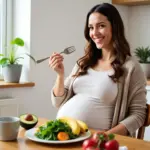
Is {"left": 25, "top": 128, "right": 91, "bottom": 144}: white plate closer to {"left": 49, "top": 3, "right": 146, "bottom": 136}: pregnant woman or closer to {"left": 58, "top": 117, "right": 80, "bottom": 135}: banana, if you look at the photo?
{"left": 58, "top": 117, "right": 80, "bottom": 135}: banana

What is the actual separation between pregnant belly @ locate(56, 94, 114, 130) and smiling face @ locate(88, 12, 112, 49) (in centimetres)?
31

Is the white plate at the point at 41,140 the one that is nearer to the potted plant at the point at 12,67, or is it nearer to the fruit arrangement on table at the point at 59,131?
→ the fruit arrangement on table at the point at 59,131

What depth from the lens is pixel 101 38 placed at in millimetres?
1843

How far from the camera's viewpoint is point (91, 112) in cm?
174

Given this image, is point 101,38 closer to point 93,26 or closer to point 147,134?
point 93,26

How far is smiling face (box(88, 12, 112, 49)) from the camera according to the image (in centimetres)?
184

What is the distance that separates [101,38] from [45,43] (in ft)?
3.64

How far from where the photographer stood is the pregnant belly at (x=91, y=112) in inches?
68.3

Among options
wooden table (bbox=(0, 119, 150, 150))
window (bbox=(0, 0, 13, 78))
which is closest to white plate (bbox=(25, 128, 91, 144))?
wooden table (bbox=(0, 119, 150, 150))

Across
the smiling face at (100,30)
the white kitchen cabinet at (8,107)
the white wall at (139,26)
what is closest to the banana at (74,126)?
the smiling face at (100,30)

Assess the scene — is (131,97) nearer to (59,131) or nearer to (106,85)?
(106,85)

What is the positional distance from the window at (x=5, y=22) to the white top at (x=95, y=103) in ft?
4.21

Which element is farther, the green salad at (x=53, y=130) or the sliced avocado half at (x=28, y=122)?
the sliced avocado half at (x=28, y=122)

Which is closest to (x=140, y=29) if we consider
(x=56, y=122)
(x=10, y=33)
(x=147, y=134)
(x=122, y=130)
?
(x=147, y=134)
